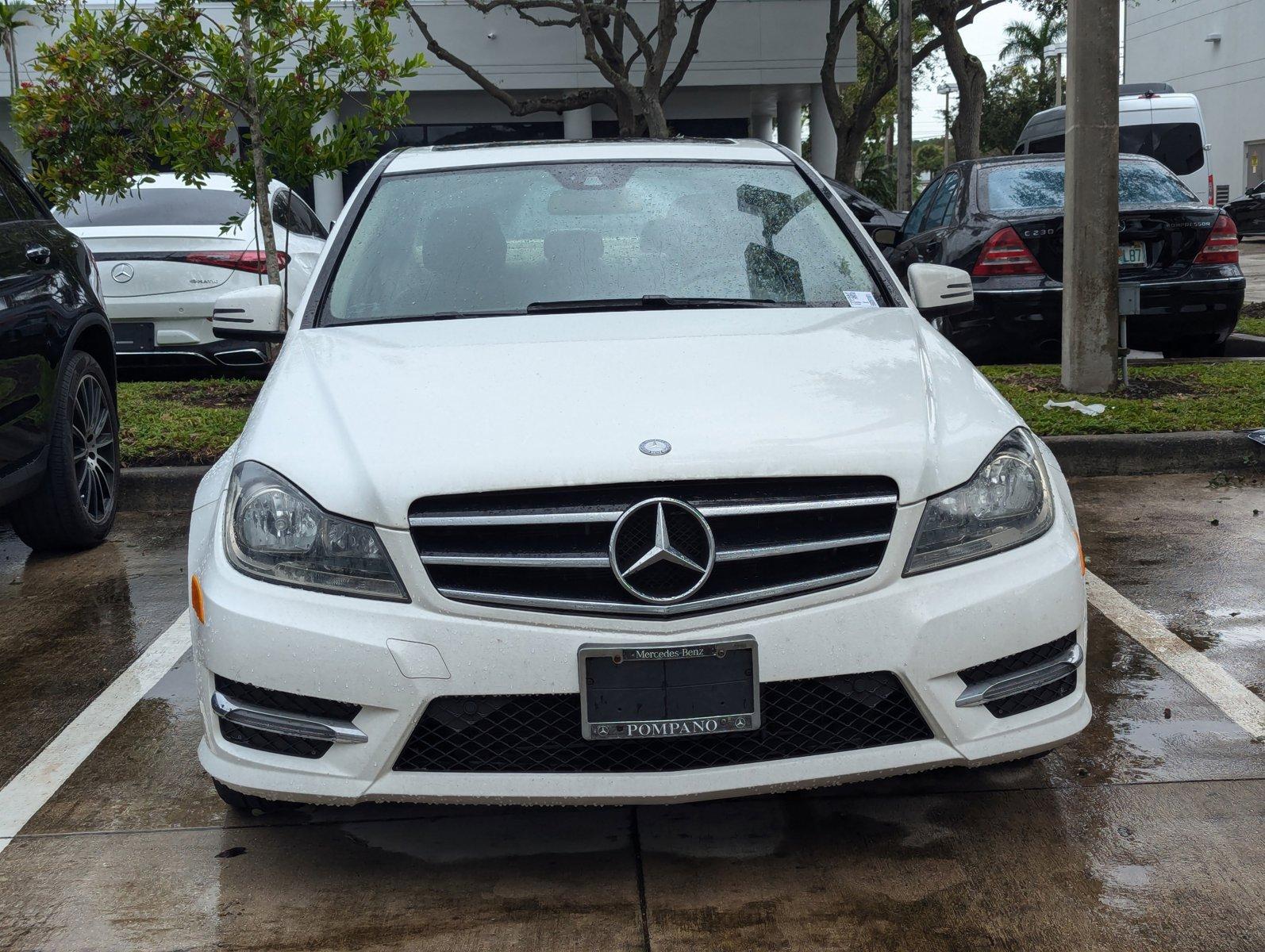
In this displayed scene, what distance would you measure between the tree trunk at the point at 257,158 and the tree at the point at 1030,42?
5620cm

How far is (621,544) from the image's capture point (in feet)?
8.93

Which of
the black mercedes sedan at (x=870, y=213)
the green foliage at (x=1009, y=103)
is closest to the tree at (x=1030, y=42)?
the green foliage at (x=1009, y=103)

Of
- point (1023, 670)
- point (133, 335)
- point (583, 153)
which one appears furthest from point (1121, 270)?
point (1023, 670)

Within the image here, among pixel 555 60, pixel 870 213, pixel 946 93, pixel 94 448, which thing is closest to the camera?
pixel 94 448

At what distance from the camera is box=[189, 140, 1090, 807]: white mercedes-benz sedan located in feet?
8.83

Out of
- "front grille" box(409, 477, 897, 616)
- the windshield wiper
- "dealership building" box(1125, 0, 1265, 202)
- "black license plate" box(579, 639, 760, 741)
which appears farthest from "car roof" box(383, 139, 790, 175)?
"dealership building" box(1125, 0, 1265, 202)

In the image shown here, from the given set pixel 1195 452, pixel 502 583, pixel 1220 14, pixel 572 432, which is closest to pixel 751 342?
pixel 572 432

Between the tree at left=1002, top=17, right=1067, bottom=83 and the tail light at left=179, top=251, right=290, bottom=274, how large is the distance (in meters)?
56.0

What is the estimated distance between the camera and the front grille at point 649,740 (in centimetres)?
272

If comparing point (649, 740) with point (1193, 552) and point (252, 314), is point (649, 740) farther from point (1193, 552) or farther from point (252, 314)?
point (1193, 552)

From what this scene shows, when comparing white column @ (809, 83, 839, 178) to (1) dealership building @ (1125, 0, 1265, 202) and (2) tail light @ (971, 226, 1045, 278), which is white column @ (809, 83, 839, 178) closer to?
(1) dealership building @ (1125, 0, 1265, 202)

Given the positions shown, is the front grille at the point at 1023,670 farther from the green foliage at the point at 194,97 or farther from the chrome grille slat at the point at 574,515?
the green foliage at the point at 194,97

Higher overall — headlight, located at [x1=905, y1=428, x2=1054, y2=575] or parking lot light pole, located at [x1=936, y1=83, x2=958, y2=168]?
parking lot light pole, located at [x1=936, y1=83, x2=958, y2=168]

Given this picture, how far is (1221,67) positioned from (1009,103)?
17943 millimetres
